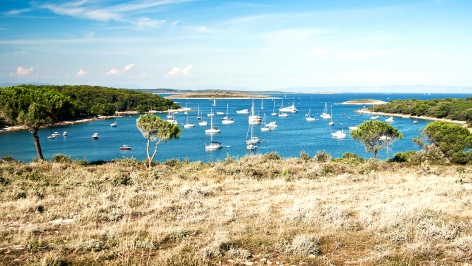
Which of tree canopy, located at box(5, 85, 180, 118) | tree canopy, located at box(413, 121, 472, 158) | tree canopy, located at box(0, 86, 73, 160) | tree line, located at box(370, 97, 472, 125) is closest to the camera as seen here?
tree canopy, located at box(0, 86, 73, 160)

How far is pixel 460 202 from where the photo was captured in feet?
40.4

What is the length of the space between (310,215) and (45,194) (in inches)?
426

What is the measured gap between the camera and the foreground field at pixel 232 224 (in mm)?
7461

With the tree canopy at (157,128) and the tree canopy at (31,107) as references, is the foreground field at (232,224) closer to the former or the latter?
the tree canopy at (31,107)

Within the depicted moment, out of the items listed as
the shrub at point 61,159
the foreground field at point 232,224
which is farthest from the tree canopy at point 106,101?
the foreground field at point 232,224

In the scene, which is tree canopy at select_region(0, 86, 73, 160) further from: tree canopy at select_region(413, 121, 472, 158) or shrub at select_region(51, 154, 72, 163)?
tree canopy at select_region(413, 121, 472, 158)

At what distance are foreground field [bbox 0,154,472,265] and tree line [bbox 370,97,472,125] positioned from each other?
11643 cm

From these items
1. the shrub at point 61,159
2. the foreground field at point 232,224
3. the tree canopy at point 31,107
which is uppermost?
the tree canopy at point 31,107

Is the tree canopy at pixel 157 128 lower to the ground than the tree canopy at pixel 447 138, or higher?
higher

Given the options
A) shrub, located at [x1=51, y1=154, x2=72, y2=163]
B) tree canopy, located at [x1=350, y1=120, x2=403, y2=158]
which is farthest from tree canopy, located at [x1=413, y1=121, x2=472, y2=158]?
shrub, located at [x1=51, y1=154, x2=72, y2=163]

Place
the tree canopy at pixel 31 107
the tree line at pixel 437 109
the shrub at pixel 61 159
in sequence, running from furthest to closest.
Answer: the tree line at pixel 437 109, the tree canopy at pixel 31 107, the shrub at pixel 61 159

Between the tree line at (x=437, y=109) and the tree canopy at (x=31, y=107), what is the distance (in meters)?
117

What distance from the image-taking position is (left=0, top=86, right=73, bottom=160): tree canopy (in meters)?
32.1

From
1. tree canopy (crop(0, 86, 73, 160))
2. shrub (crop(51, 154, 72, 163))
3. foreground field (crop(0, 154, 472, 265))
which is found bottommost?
shrub (crop(51, 154, 72, 163))
